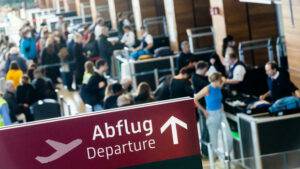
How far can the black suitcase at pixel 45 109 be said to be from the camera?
10.1m

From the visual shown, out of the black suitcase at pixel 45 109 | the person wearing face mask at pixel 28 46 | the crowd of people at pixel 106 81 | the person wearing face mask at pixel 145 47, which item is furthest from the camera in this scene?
the person wearing face mask at pixel 28 46

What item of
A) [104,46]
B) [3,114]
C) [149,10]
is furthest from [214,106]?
[149,10]

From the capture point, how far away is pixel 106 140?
14.4 feet

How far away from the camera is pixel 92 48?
15148 millimetres

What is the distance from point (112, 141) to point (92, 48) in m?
10.9

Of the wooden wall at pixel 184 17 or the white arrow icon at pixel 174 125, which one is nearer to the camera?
the white arrow icon at pixel 174 125

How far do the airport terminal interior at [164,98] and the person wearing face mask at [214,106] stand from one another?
0.05 ft

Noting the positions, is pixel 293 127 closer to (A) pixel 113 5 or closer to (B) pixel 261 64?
(B) pixel 261 64

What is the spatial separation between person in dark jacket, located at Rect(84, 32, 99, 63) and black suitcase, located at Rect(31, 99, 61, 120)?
5.02 meters

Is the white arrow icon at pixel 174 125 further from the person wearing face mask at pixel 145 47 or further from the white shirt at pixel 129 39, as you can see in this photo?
the white shirt at pixel 129 39

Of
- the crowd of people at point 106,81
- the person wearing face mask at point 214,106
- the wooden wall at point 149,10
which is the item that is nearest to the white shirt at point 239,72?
the crowd of people at point 106,81

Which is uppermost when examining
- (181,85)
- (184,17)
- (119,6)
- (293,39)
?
(119,6)

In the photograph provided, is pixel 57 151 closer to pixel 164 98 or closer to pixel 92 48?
pixel 164 98

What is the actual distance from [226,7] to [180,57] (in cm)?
205
